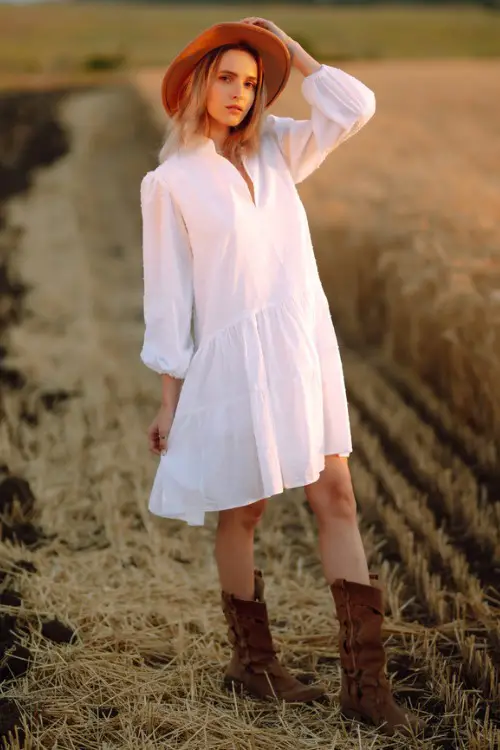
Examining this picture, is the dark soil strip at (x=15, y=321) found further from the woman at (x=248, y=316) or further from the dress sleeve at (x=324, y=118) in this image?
the dress sleeve at (x=324, y=118)

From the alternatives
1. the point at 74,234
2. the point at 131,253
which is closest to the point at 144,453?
the point at 131,253

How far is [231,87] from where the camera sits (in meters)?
3.10

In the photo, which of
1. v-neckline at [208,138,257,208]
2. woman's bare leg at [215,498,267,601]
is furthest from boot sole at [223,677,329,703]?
v-neckline at [208,138,257,208]

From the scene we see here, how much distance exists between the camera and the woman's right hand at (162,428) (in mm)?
3205

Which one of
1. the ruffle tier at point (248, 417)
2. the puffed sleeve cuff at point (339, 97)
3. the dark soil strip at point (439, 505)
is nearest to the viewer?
the ruffle tier at point (248, 417)

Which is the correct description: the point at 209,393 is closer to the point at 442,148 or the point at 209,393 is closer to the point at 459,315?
the point at 459,315

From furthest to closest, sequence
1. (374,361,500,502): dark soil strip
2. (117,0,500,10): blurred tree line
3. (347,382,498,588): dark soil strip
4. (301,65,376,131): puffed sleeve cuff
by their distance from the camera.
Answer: (117,0,500,10): blurred tree line
(374,361,500,502): dark soil strip
(347,382,498,588): dark soil strip
(301,65,376,131): puffed sleeve cuff

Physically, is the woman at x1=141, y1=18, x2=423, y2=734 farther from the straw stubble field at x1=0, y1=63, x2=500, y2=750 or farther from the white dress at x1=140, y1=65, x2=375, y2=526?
the straw stubble field at x1=0, y1=63, x2=500, y2=750

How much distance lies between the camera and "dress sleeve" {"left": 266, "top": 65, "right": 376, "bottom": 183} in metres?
3.15

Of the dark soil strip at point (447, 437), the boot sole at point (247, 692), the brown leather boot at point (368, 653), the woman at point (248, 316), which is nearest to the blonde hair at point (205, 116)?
the woman at point (248, 316)

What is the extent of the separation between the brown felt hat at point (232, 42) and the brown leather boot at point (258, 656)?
4.61 ft

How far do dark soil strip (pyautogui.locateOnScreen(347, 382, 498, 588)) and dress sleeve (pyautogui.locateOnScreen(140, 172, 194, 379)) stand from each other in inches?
67.6

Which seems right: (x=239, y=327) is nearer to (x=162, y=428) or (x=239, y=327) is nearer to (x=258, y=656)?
(x=162, y=428)

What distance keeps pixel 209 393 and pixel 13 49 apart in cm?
4242
